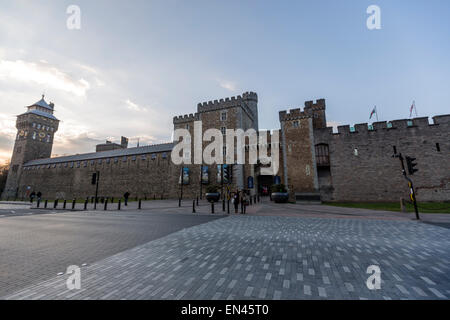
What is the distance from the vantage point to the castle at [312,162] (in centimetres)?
2009

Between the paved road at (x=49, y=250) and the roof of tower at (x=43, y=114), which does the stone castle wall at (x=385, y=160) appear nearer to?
the paved road at (x=49, y=250)

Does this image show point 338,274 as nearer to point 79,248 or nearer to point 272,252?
point 272,252

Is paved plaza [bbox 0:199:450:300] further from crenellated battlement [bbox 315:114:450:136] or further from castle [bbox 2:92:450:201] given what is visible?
crenellated battlement [bbox 315:114:450:136]

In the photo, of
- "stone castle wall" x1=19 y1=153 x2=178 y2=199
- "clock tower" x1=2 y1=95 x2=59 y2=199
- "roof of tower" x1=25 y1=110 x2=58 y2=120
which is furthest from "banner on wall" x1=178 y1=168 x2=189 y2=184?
"roof of tower" x1=25 y1=110 x2=58 y2=120

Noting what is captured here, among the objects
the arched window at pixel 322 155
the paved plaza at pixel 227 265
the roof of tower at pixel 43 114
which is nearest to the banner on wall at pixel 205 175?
the arched window at pixel 322 155

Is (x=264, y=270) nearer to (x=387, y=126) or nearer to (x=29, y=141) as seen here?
(x=387, y=126)

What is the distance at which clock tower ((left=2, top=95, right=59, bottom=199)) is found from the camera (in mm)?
51531

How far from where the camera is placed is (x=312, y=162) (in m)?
23.7

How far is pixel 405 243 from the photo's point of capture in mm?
4965

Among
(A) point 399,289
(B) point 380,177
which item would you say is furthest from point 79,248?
A: (B) point 380,177

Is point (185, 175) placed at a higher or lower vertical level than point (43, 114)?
lower

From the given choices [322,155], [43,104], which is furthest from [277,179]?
[43,104]

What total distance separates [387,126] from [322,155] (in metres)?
8.01
